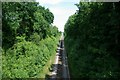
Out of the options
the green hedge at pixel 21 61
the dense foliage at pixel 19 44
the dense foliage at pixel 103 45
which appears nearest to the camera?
the dense foliage at pixel 103 45

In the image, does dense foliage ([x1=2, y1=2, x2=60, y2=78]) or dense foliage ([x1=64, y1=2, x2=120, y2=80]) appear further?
dense foliage ([x1=2, y1=2, x2=60, y2=78])

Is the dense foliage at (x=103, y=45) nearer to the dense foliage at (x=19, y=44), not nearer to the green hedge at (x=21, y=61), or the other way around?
the green hedge at (x=21, y=61)

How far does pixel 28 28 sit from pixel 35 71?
1299 cm

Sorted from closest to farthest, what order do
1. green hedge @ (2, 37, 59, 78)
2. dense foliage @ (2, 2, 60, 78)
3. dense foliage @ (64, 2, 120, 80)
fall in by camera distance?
dense foliage @ (64, 2, 120, 80) < green hedge @ (2, 37, 59, 78) < dense foliage @ (2, 2, 60, 78)

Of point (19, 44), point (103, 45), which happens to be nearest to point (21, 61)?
point (19, 44)

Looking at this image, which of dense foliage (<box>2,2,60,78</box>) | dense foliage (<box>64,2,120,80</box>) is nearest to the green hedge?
dense foliage (<box>2,2,60,78</box>)

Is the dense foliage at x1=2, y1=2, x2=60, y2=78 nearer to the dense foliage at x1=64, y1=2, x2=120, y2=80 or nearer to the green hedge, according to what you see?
the green hedge

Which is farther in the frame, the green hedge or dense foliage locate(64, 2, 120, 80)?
the green hedge

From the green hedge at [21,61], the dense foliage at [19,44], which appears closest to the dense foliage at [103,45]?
the green hedge at [21,61]

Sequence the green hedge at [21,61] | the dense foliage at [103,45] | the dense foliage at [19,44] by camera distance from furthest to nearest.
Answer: the dense foliage at [19,44] < the green hedge at [21,61] < the dense foliage at [103,45]

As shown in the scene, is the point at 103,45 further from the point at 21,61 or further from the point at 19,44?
the point at 19,44

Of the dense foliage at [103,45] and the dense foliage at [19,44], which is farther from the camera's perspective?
the dense foliage at [19,44]

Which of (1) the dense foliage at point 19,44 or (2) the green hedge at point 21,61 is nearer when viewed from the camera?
(2) the green hedge at point 21,61

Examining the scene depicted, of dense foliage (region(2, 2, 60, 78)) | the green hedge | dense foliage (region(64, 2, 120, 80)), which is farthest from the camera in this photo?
dense foliage (region(2, 2, 60, 78))
